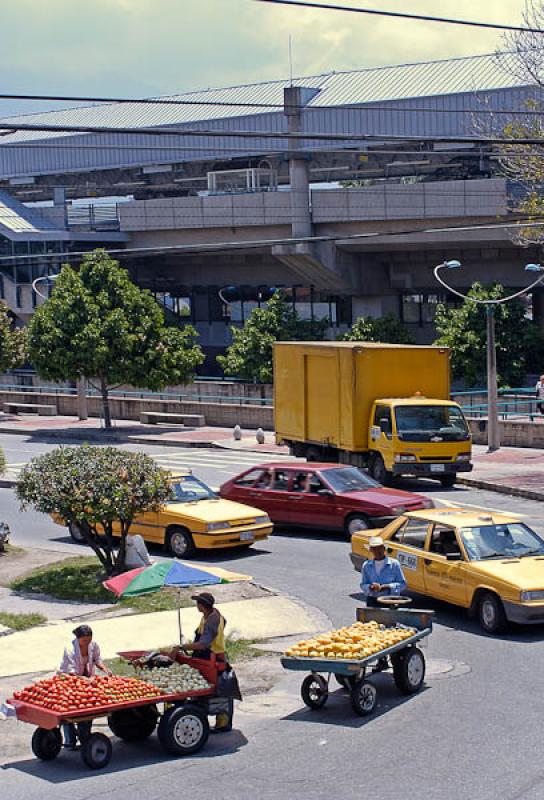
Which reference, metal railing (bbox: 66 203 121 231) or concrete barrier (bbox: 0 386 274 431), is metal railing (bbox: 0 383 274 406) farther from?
metal railing (bbox: 66 203 121 231)

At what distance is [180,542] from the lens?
73.4 ft

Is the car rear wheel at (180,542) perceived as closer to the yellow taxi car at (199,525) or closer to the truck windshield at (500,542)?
the yellow taxi car at (199,525)

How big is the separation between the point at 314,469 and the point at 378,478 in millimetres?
6378

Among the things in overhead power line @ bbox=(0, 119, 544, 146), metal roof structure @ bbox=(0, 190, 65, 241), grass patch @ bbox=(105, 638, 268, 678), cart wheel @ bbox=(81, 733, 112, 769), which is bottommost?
grass patch @ bbox=(105, 638, 268, 678)

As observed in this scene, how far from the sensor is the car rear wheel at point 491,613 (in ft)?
51.8

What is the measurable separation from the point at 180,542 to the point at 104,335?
24.0 metres

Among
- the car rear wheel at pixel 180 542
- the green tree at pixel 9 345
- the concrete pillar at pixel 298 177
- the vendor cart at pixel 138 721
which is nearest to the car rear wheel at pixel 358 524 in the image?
the car rear wheel at pixel 180 542

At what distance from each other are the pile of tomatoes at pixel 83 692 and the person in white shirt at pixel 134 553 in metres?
7.83

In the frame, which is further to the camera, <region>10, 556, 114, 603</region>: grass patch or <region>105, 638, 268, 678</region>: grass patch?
<region>10, 556, 114, 603</region>: grass patch

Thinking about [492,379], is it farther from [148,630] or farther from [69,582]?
[148,630]

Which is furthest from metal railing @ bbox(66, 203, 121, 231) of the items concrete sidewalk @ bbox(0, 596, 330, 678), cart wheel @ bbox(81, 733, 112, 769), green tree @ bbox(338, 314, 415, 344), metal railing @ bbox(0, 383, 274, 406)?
cart wheel @ bbox(81, 733, 112, 769)

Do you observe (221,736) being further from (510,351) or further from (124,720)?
(510,351)

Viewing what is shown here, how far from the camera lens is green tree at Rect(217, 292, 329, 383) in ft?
176

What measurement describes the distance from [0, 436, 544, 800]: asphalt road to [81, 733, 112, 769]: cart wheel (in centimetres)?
12
